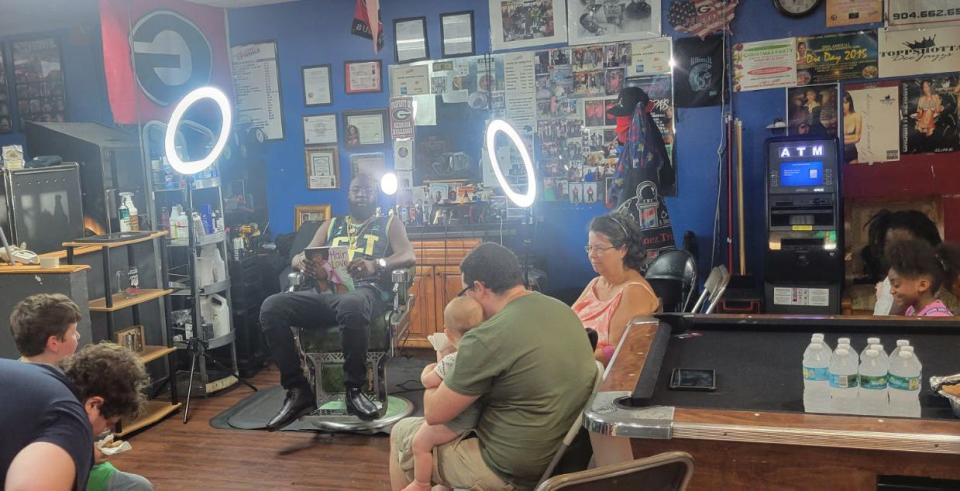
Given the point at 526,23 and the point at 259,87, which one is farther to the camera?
the point at 259,87

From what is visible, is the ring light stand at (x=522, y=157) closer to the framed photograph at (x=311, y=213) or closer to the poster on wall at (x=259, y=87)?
the framed photograph at (x=311, y=213)

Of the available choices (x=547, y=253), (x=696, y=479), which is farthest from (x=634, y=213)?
(x=696, y=479)

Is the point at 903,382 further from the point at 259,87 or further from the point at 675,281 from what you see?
the point at 259,87

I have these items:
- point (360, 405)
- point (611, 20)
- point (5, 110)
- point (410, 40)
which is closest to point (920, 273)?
point (360, 405)

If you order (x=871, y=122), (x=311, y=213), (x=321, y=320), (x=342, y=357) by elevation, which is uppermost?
(x=871, y=122)

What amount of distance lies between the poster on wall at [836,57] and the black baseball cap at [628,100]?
42.6 inches

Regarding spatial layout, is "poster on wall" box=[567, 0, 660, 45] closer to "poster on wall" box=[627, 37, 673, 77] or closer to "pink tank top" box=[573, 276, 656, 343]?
"poster on wall" box=[627, 37, 673, 77]

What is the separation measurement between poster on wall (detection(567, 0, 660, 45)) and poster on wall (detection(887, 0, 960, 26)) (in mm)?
1525

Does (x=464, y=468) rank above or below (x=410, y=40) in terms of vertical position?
below

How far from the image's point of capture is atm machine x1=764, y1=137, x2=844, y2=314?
16.9 feet

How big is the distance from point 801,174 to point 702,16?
1391 millimetres

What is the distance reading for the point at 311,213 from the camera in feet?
23.0

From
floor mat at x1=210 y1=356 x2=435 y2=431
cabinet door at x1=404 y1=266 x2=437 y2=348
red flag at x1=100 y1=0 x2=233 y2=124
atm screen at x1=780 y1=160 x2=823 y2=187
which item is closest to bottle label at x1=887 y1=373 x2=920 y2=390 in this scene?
floor mat at x1=210 y1=356 x2=435 y2=431

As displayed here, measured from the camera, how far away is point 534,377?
250 centimetres
